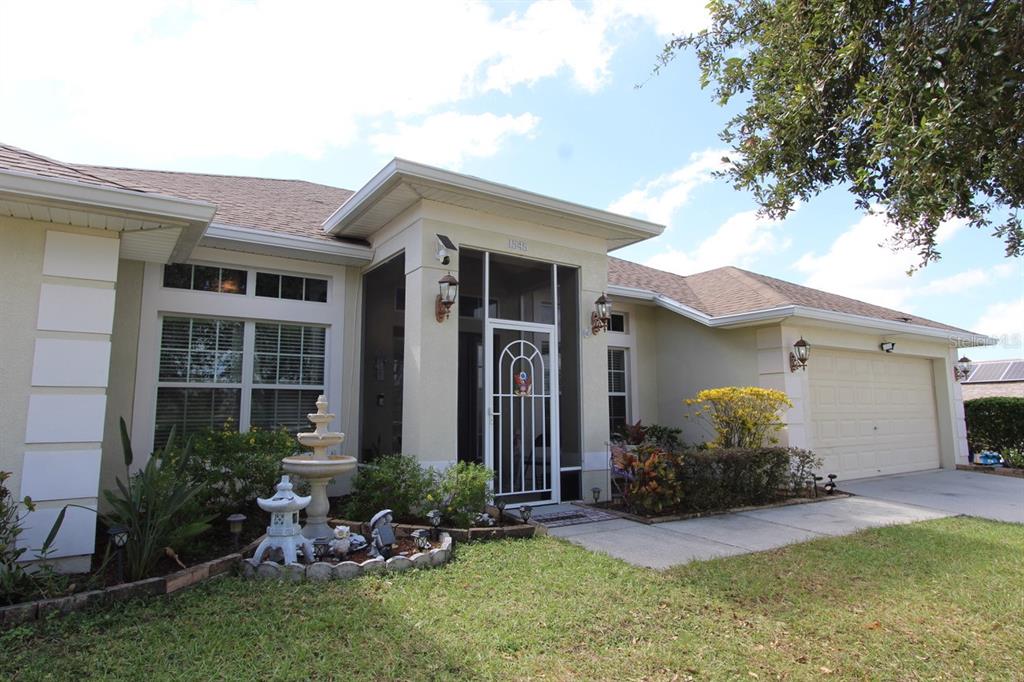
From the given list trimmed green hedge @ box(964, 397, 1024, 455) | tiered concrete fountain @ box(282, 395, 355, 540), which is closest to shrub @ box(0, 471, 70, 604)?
tiered concrete fountain @ box(282, 395, 355, 540)

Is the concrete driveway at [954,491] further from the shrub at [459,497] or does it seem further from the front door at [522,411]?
the shrub at [459,497]

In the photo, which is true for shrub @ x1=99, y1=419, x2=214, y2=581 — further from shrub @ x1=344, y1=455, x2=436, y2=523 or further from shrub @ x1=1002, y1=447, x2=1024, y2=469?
shrub @ x1=1002, y1=447, x2=1024, y2=469

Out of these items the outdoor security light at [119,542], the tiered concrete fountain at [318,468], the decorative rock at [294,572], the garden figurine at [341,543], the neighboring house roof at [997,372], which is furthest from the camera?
the neighboring house roof at [997,372]

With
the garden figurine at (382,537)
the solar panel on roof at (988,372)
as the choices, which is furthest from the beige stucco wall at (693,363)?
the solar panel on roof at (988,372)

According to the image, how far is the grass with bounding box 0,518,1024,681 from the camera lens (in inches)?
120

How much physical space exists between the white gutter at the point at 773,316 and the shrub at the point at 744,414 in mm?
1344

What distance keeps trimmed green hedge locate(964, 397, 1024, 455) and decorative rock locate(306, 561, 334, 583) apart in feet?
51.5

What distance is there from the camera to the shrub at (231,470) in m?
5.72

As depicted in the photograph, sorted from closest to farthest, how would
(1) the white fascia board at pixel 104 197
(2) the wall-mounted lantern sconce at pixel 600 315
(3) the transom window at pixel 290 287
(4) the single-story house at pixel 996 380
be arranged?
1. (1) the white fascia board at pixel 104 197
2. (3) the transom window at pixel 290 287
3. (2) the wall-mounted lantern sconce at pixel 600 315
4. (4) the single-story house at pixel 996 380

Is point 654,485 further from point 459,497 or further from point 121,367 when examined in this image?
point 121,367

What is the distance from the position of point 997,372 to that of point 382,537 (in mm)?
34190

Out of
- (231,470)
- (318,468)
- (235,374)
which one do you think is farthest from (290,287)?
(318,468)

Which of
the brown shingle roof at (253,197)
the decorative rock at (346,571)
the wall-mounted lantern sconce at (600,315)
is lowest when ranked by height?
the decorative rock at (346,571)

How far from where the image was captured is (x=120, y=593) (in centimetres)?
392
